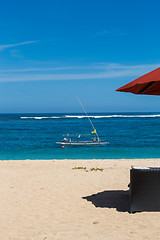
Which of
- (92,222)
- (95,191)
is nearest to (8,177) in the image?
(95,191)

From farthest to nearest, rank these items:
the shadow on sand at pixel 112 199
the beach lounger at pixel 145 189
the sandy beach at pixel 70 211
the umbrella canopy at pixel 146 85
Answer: the shadow on sand at pixel 112 199
the beach lounger at pixel 145 189
the umbrella canopy at pixel 146 85
the sandy beach at pixel 70 211

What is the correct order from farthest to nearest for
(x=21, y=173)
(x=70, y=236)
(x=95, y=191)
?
(x=21, y=173) < (x=95, y=191) < (x=70, y=236)

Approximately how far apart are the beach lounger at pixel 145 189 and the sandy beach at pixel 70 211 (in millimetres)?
125

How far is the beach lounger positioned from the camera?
4766 millimetres

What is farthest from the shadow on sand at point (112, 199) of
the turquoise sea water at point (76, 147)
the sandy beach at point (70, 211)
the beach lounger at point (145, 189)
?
the turquoise sea water at point (76, 147)

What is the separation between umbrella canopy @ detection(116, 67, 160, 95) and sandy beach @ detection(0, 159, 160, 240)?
206cm

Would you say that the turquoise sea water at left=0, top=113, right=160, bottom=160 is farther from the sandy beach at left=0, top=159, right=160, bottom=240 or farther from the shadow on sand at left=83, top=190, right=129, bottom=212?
the shadow on sand at left=83, top=190, right=129, bottom=212

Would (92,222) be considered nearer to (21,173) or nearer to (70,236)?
(70,236)

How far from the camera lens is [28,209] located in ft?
17.9

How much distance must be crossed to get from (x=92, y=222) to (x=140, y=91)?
2.41m

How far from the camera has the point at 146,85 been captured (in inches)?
211

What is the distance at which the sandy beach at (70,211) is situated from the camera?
4250mm

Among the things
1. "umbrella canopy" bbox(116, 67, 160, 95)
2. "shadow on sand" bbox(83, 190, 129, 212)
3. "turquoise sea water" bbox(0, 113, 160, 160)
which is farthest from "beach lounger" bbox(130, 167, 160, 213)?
"turquoise sea water" bbox(0, 113, 160, 160)

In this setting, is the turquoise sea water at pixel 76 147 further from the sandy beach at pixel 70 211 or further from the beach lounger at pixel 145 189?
the beach lounger at pixel 145 189
